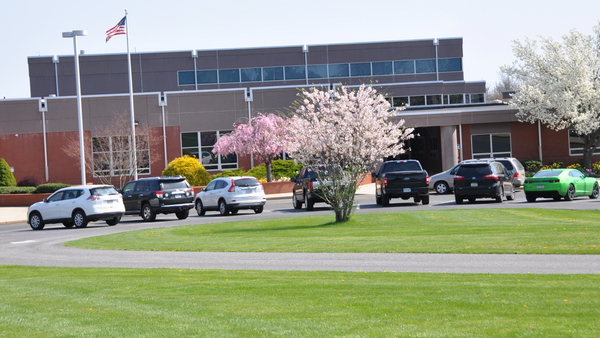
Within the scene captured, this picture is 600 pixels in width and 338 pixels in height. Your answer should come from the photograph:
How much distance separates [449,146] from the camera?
48.0m

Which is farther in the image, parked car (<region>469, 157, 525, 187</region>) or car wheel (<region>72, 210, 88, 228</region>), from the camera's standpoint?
parked car (<region>469, 157, 525, 187</region>)

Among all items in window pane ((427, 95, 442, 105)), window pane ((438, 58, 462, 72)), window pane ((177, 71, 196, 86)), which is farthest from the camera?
window pane ((438, 58, 462, 72))

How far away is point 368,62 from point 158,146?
27.2 metres

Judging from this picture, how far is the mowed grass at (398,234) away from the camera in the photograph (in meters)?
14.8

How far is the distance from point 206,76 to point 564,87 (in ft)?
112

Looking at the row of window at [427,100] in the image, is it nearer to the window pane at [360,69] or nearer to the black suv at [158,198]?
the window pane at [360,69]

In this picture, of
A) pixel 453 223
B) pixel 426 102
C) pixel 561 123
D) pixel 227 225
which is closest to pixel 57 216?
pixel 227 225

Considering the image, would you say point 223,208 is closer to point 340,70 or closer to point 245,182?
point 245,182

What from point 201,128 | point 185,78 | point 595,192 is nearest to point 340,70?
point 185,78

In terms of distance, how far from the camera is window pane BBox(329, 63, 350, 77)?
6988 cm

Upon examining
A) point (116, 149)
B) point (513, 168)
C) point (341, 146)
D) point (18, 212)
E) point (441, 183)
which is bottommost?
point (18, 212)

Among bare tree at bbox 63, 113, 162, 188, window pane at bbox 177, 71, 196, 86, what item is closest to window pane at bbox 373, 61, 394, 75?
window pane at bbox 177, 71, 196, 86

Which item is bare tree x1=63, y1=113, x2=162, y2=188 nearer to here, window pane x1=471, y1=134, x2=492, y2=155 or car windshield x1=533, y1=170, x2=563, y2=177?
window pane x1=471, y1=134, x2=492, y2=155

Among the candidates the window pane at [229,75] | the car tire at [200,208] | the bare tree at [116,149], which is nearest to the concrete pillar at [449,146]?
the bare tree at [116,149]
